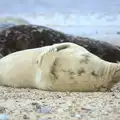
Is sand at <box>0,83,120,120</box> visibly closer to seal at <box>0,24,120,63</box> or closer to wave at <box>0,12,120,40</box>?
seal at <box>0,24,120,63</box>

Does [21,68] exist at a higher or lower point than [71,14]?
higher

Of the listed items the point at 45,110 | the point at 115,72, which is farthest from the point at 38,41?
the point at 45,110

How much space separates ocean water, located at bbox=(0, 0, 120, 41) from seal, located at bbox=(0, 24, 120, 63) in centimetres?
456

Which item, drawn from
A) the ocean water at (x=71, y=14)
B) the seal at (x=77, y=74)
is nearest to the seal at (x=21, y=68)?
the seal at (x=77, y=74)

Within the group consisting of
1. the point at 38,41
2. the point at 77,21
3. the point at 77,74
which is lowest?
the point at 77,21

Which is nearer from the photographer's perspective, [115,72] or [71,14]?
[115,72]

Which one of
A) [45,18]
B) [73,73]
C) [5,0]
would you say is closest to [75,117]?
[73,73]

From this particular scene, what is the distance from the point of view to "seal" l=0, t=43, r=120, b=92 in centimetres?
393

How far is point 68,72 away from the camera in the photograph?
3.94m

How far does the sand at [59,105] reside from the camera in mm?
2922

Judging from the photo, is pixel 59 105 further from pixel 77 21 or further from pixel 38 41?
pixel 77 21

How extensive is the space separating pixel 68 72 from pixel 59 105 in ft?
2.42

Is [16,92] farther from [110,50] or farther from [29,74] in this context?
[110,50]

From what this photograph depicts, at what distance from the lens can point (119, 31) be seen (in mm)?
10914
